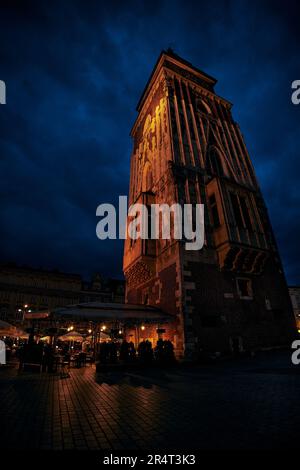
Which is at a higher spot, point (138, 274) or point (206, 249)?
point (206, 249)

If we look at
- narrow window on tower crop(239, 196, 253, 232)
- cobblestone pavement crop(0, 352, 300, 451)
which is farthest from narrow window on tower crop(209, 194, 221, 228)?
Result: cobblestone pavement crop(0, 352, 300, 451)

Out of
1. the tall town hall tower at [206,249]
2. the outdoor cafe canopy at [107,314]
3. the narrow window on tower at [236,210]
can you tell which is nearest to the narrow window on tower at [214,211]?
the tall town hall tower at [206,249]

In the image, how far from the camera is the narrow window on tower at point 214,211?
735 inches

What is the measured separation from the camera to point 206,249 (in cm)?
1762

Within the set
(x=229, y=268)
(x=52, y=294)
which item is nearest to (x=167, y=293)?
(x=229, y=268)

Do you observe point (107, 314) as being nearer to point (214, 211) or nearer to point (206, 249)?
point (206, 249)

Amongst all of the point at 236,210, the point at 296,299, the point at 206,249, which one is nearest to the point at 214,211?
the point at 236,210

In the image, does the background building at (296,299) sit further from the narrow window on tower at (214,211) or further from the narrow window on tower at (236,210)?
the narrow window on tower at (214,211)

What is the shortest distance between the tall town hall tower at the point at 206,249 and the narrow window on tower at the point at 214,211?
8cm

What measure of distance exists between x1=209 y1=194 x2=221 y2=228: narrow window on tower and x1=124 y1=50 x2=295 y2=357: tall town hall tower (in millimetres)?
81

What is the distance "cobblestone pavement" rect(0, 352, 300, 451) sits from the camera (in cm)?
364

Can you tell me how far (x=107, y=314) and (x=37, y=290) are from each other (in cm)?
3945
